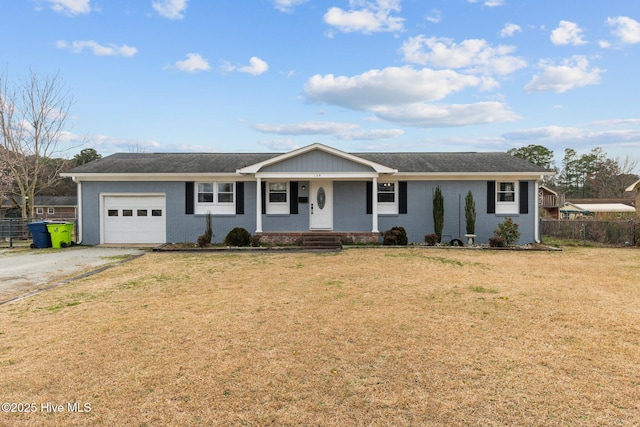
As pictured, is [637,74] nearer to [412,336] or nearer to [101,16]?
[412,336]

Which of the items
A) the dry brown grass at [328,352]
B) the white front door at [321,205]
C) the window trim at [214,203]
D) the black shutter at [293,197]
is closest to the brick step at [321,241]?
the white front door at [321,205]

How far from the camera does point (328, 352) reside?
→ 403 centimetres

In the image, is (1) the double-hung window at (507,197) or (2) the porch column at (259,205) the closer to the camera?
(2) the porch column at (259,205)

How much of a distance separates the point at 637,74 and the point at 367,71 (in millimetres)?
12891

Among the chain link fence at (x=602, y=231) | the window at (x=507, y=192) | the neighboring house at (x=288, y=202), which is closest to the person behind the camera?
the chain link fence at (x=602, y=231)

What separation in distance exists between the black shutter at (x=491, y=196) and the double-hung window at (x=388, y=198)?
3.86 meters

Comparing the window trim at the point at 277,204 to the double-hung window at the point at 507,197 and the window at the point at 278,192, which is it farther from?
the double-hung window at the point at 507,197

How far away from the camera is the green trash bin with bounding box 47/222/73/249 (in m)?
14.5

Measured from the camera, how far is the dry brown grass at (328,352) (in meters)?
2.90

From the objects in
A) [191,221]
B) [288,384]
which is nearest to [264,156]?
[191,221]

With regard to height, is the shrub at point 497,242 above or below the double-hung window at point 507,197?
below

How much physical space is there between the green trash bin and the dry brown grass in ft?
28.2

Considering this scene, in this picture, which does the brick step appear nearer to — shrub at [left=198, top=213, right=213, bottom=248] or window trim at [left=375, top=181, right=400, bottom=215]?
window trim at [left=375, top=181, right=400, bottom=215]

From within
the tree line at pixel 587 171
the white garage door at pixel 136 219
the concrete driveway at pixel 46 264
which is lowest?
the concrete driveway at pixel 46 264
